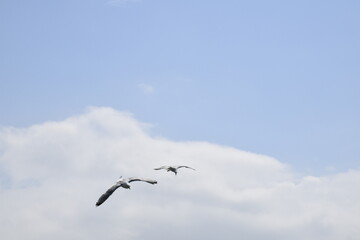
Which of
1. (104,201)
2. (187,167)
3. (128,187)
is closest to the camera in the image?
(104,201)

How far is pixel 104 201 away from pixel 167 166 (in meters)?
35.6

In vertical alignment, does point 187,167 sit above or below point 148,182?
above

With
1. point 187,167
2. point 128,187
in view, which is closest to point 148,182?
point 128,187

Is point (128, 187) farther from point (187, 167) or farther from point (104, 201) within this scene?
point (187, 167)

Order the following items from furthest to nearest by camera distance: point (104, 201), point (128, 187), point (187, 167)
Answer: point (187, 167)
point (128, 187)
point (104, 201)

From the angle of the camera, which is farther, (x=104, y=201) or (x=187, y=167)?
(x=187, y=167)

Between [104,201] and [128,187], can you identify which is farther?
[128,187]

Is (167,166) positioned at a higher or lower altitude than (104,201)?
higher

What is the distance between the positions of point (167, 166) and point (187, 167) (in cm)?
479

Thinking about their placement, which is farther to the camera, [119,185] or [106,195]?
[119,185]

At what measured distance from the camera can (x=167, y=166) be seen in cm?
13375

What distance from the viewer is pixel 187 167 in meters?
132

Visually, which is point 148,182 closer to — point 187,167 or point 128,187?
point 128,187

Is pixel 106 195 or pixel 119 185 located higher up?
pixel 119 185
